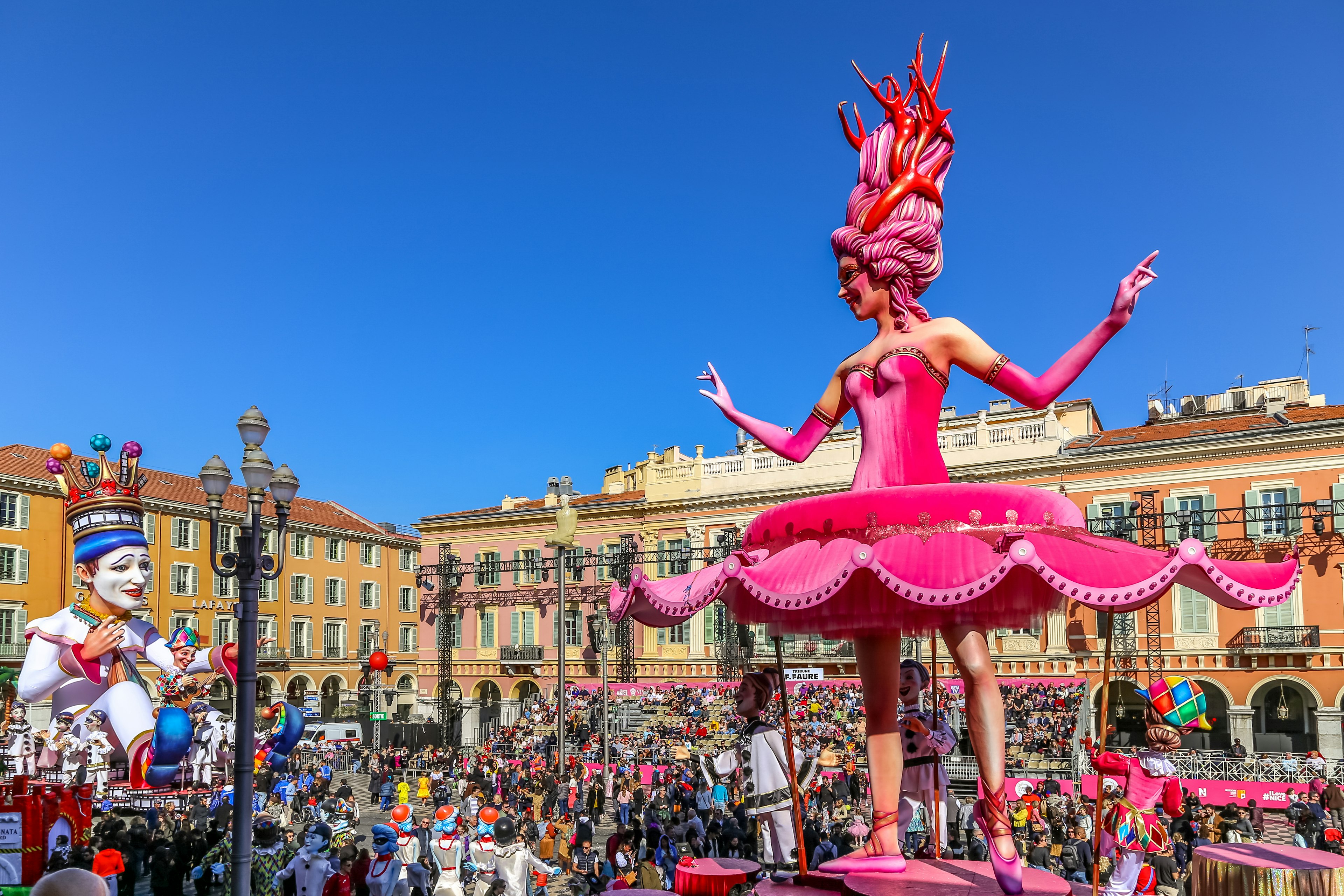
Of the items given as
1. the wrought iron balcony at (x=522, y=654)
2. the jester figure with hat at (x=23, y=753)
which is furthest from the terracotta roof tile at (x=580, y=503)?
the jester figure with hat at (x=23, y=753)

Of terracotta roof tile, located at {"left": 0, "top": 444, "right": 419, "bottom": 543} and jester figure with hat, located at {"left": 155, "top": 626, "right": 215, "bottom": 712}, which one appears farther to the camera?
terracotta roof tile, located at {"left": 0, "top": 444, "right": 419, "bottom": 543}

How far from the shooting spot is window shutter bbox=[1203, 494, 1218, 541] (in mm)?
35156

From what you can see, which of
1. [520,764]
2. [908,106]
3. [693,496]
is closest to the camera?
[908,106]

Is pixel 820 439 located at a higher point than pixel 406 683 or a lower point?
higher

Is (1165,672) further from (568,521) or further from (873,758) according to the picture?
(873,758)

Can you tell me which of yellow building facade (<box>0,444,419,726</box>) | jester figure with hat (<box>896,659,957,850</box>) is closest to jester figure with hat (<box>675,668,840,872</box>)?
jester figure with hat (<box>896,659,957,850</box>)

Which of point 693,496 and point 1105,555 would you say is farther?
point 693,496

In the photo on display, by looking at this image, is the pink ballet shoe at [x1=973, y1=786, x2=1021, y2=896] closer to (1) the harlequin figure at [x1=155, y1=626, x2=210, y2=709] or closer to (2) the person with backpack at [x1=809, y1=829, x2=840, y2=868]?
(2) the person with backpack at [x1=809, y1=829, x2=840, y2=868]

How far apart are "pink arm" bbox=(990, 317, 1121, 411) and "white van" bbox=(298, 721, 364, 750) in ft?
94.3

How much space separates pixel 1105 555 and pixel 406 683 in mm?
57898

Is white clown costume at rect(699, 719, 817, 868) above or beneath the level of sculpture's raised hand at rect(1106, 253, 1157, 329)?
beneath

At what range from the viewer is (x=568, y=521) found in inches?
952

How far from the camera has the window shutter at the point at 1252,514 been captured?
112 feet

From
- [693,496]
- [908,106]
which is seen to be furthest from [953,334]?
[693,496]
